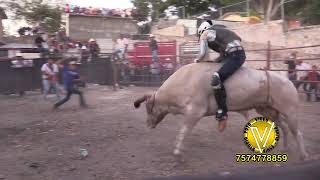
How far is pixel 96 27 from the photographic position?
33.2 meters

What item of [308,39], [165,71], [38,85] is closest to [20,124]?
[38,85]

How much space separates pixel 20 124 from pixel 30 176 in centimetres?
414

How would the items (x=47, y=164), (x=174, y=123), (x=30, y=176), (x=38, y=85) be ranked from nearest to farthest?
(x=30, y=176) → (x=47, y=164) → (x=174, y=123) → (x=38, y=85)

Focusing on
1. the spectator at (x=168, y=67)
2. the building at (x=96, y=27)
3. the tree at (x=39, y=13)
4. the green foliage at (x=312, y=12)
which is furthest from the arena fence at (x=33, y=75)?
the tree at (x=39, y=13)

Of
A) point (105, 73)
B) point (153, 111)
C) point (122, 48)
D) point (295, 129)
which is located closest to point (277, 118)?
point (295, 129)

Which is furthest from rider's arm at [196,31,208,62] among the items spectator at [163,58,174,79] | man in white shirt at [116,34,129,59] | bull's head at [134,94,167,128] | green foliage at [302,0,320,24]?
green foliage at [302,0,320,24]

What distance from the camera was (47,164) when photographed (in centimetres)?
649

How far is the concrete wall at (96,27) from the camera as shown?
32.4 metres

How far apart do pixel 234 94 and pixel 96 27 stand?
90.3ft

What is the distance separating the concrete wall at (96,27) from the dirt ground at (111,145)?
21.5 m

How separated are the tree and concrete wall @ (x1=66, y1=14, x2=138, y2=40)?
14.7 feet

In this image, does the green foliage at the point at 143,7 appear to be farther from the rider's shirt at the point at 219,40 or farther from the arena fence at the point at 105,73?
the rider's shirt at the point at 219,40

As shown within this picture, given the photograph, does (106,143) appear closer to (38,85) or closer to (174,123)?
(174,123)

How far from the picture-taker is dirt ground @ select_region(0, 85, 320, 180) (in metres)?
6.22
